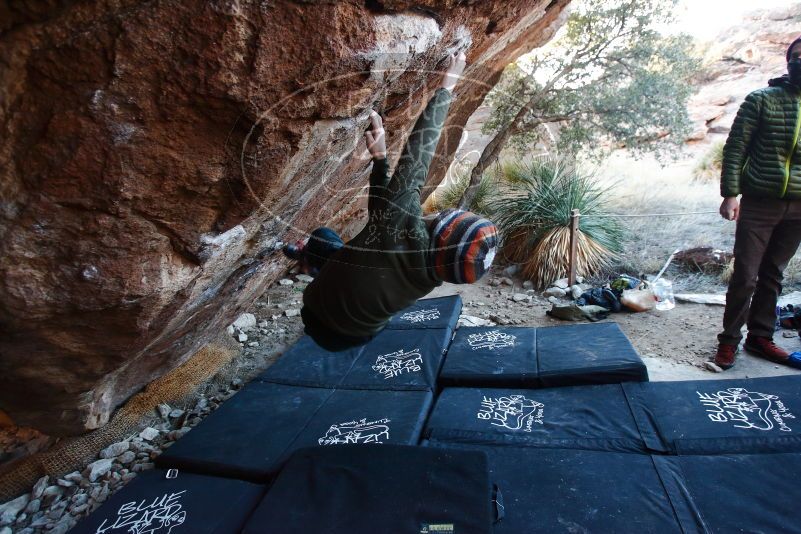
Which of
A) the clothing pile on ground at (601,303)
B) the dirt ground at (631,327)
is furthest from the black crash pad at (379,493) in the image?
the clothing pile on ground at (601,303)

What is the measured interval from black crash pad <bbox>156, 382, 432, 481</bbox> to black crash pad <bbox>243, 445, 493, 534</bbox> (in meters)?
0.29

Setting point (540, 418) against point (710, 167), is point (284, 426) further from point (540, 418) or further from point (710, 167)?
point (710, 167)

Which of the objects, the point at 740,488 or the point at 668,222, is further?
the point at 668,222

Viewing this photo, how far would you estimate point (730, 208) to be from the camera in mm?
3090

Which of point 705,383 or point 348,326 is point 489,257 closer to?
point 348,326

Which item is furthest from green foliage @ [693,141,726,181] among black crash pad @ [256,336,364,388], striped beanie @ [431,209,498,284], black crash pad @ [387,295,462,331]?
striped beanie @ [431,209,498,284]

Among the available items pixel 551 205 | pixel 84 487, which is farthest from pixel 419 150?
pixel 551 205

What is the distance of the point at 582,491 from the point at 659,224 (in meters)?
5.68

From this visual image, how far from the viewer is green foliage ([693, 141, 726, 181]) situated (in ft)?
26.3

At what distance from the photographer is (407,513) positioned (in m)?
1.88

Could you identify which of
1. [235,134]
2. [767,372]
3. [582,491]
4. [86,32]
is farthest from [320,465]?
[767,372]

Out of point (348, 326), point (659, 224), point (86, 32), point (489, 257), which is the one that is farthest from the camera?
point (659, 224)

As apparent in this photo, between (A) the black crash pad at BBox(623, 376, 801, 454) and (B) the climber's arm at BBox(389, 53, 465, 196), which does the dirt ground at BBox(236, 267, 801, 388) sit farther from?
(B) the climber's arm at BBox(389, 53, 465, 196)

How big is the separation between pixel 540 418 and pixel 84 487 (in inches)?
105
